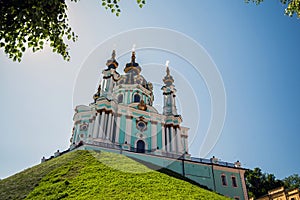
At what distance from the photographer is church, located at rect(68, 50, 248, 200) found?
96.2ft

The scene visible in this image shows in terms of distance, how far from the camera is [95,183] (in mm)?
17828

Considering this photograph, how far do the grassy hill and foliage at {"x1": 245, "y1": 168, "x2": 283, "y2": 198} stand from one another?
26908 millimetres

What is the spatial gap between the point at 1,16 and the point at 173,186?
16.5 m

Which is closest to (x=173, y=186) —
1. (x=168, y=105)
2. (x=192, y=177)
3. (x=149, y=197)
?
(x=149, y=197)

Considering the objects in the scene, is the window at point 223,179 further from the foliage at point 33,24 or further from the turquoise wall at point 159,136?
the foliage at point 33,24

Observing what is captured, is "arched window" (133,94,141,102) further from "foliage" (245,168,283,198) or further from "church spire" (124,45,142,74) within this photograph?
"foliage" (245,168,283,198)

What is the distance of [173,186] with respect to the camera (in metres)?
18.9

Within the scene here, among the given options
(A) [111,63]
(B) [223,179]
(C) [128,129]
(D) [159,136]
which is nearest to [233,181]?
(B) [223,179]

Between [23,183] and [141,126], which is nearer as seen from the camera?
[23,183]

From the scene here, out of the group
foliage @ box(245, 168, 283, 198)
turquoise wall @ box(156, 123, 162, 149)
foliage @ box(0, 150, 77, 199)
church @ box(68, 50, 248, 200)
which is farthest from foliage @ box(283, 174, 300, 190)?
foliage @ box(0, 150, 77, 199)

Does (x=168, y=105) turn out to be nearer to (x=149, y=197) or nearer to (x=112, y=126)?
(x=112, y=126)

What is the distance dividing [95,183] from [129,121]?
727 inches

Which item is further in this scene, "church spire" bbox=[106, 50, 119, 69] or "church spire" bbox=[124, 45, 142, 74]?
"church spire" bbox=[124, 45, 142, 74]

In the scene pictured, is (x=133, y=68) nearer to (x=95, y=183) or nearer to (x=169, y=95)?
(x=169, y=95)
